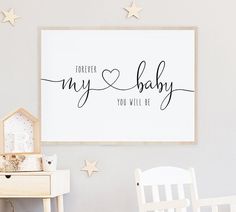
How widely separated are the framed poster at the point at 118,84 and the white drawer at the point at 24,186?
414 millimetres

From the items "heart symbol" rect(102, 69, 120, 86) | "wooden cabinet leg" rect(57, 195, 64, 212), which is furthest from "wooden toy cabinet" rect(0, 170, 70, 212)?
"heart symbol" rect(102, 69, 120, 86)

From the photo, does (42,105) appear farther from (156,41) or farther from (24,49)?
(156,41)

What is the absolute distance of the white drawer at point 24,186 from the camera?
2973mm

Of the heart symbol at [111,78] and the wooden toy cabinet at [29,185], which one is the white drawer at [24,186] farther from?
the heart symbol at [111,78]

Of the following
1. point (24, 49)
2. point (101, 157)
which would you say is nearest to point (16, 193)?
point (101, 157)

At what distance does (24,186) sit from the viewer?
9.77ft

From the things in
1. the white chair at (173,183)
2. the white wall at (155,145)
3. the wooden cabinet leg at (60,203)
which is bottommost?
the wooden cabinet leg at (60,203)

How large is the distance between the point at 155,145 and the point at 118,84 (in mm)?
380

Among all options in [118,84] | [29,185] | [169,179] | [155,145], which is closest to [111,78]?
[118,84]

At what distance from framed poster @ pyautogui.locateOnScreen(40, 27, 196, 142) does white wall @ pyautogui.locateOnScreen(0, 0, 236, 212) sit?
50 millimetres

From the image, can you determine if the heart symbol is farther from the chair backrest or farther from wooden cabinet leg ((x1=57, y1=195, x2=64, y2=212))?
wooden cabinet leg ((x1=57, y1=195, x2=64, y2=212))

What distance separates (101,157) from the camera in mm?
3348

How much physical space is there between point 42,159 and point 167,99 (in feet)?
2.44

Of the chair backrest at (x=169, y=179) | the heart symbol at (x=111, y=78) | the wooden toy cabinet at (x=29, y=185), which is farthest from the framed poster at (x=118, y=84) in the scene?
the wooden toy cabinet at (x=29, y=185)
